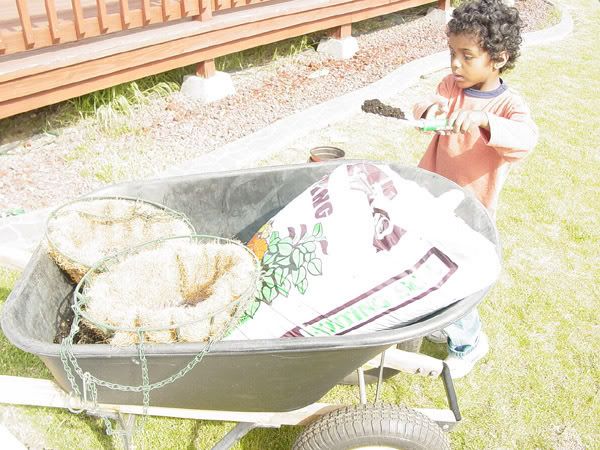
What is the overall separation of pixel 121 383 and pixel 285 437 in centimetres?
90

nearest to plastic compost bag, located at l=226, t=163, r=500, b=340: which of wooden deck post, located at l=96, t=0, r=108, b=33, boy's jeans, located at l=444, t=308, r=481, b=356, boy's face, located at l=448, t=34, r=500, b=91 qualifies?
boy's face, located at l=448, t=34, r=500, b=91

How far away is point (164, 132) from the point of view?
4.20m

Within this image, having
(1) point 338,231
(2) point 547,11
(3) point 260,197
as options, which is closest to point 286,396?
(1) point 338,231

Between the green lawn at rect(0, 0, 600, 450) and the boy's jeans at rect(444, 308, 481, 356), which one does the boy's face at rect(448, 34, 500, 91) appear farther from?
the green lawn at rect(0, 0, 600, 450)

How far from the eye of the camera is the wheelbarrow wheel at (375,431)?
1528mm

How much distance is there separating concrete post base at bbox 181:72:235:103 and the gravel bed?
3.3 inches

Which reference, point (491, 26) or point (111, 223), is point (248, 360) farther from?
point (491, 26)

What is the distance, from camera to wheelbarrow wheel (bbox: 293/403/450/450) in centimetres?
153

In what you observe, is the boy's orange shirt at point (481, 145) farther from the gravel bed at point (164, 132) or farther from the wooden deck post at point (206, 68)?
the wooden deck post at point (206, 68)

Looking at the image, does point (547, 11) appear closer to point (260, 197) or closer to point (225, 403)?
point (260, 197)

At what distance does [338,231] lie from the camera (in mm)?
1545

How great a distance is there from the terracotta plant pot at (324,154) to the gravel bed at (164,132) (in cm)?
119

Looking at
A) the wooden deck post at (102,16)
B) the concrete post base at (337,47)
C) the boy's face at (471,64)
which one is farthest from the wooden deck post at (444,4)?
the boy's face at (471,64)

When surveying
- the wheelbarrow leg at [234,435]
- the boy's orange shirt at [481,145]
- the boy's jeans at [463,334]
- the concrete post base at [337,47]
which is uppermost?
the boy's orange shirt at [481,145]
